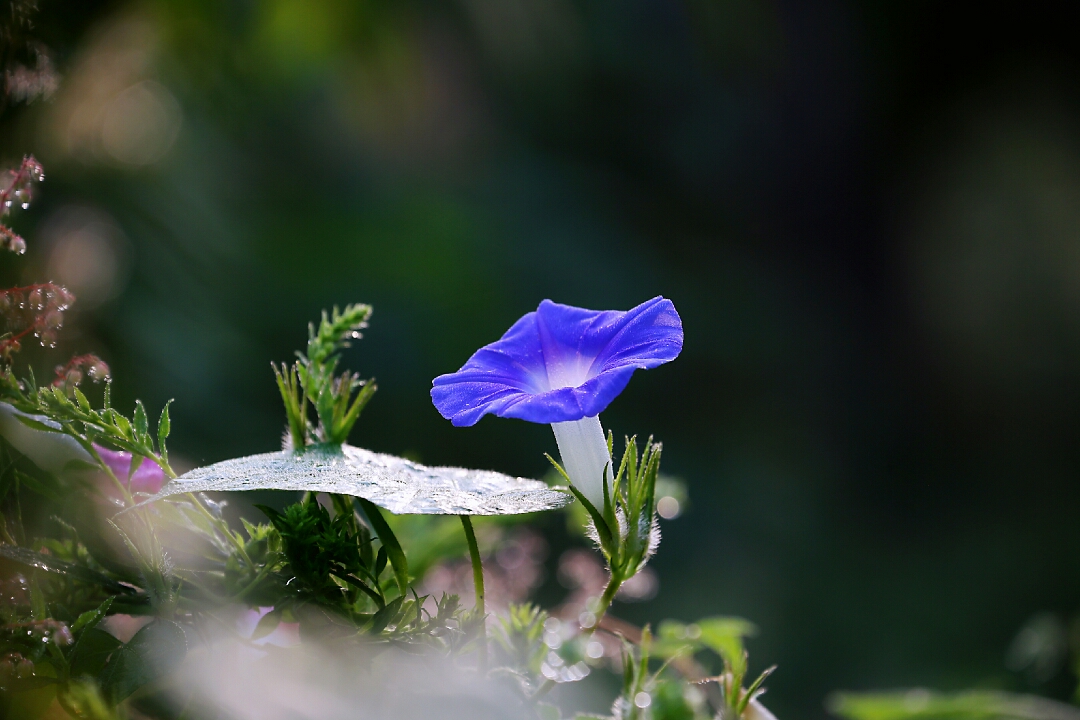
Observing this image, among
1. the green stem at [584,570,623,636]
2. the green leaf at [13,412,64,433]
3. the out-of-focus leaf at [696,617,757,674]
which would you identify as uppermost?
the green leaf at [13,412,64,433]

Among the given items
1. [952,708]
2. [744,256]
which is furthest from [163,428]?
[744,256]

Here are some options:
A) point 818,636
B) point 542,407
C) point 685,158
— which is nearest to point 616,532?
point 542,407

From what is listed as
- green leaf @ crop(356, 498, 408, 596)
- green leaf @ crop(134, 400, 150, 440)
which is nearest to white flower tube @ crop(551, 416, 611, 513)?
green leaf @ crop(356, 498, 408, 596)

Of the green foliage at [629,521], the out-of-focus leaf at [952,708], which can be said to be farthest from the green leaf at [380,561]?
the out-of-focus leaf at [952,708]

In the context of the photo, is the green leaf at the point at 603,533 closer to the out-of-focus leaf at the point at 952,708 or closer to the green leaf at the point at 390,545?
the green leaf at the point at 390,545

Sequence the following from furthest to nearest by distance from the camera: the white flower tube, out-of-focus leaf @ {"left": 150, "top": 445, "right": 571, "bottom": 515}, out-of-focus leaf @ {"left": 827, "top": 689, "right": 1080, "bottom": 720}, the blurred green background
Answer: the blurred green background
out-of-focus leaf @ {"left": 827, "top": 689, "right": 1080, "bottom": 720}
the white flower tube
out-of-focus leaf @ {"left": 150, "top": 445, "right": 571, "bottom": 515}

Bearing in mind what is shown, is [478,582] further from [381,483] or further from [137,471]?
[137,471]

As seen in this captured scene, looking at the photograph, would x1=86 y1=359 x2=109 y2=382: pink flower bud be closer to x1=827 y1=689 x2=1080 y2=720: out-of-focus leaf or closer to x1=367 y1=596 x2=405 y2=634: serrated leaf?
x1=367 y1=596 x2=405 y2=634: serrated leaf
